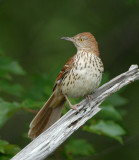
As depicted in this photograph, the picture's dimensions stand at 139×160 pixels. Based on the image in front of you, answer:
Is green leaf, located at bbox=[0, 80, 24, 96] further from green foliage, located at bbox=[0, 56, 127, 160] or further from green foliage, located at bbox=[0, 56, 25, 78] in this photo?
green foliage, located at bbox=[0, 56, 25, 78]

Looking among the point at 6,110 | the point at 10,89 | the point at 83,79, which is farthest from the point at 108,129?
the point at 10,89

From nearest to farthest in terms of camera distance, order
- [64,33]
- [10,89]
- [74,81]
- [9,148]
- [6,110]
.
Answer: [9,148] < [6,110] < [74,81] < [10,89] < [64,33]

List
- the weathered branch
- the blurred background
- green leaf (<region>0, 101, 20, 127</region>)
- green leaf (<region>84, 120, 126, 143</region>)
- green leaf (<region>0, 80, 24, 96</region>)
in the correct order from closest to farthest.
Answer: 1. the weathered branch
2. green leaf (<region>0, 101, 20, 127</region>)
3. green leaf (<region>84, 120, 126, 143</region>)
4. green leaf (<region>0, 80, 24, 96</region>)
5. the blurred background

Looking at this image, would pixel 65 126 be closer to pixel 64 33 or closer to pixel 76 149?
pixel 76 149

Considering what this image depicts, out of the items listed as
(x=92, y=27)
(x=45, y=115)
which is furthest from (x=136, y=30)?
(x=45, y=115)

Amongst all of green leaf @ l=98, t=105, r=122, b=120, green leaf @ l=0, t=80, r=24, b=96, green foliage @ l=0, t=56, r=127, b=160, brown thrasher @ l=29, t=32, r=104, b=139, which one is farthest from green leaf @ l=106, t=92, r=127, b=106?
green leaf @ l=0, t=80, r=24, b=96

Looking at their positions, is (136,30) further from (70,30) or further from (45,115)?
(45,115)

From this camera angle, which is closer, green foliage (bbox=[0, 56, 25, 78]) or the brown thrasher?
the brown thrasher
